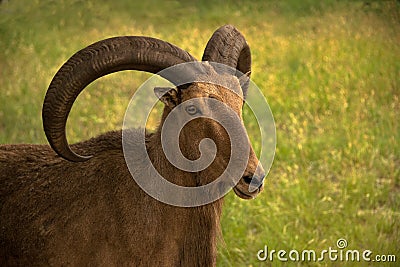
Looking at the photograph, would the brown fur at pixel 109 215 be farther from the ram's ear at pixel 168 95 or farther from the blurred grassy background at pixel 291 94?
the blurred grassy background at pixel 291 94

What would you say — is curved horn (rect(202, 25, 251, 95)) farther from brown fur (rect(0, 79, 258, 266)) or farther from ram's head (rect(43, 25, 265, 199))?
brown fur (rect(0, 79, 258, 266))

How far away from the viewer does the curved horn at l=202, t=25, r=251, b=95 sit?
4.84 m

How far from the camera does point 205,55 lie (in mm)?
4848

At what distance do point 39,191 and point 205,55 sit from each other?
1.61m

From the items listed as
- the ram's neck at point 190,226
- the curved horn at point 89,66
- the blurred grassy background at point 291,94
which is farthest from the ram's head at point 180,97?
the blurred grassy background at point 291,94

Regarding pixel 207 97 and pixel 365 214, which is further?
pixel 365 214

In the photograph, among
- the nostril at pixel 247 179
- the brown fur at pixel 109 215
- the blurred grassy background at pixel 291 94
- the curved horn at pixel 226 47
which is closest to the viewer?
the nostril at pixel 247 179

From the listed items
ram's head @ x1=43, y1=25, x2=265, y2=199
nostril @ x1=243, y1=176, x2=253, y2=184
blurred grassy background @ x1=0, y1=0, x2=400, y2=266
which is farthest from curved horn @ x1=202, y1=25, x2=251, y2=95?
blurred grassy background @ x1=0, y1=0, x2=400, y2=266

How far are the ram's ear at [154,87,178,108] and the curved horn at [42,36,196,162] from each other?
147 mm

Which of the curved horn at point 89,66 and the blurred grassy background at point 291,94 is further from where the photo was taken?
the blurred grassy background at point 291,94

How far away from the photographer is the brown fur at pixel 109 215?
4.47m

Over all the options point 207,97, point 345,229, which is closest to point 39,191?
point 207,97

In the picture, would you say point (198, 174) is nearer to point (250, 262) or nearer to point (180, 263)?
point (180, 263)

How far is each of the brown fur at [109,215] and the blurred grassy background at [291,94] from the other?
45 cm
